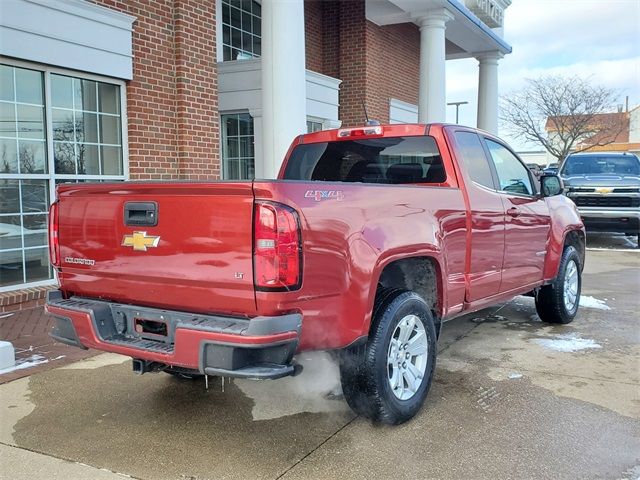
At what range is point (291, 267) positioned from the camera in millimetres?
2969

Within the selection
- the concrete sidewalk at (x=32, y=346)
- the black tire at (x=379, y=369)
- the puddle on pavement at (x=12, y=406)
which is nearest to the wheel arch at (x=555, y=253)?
the black tire at (x=379, y=369)

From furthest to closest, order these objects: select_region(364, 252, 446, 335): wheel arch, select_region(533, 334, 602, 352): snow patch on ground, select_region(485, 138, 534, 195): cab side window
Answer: select_region(533, 334, 602, 352): snow patch on ground, select_region(485, 138, 534, 195): cab side window, select_region(364, 252, 446, 335): wheel arch

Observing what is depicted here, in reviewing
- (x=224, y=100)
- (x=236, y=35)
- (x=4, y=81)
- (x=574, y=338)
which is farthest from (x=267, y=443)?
(x=236, y=35)

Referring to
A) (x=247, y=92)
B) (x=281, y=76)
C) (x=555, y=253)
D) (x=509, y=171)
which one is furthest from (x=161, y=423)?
(x=247, y=92)

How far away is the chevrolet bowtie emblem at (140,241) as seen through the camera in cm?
327

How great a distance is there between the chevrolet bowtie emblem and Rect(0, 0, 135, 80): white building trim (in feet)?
12.5

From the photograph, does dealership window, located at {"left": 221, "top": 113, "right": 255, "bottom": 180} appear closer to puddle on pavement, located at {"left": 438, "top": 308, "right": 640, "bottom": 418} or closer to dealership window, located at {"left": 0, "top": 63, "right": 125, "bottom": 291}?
dealership window, located at {"left": 0, "top": 63, "right": 125, "bottom": 291}

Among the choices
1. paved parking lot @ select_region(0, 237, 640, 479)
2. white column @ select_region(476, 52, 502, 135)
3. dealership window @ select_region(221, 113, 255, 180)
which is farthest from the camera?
white column @ select_region(476, 52, 502, 135)

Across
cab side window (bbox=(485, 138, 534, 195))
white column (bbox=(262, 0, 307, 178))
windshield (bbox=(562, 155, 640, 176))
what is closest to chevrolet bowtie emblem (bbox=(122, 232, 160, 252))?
cab side window (bbox=(485, 138, 534, 195))

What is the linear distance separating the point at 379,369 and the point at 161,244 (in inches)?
55.6

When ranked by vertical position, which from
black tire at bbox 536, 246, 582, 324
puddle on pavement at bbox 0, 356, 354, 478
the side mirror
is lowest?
puddle on pavement at bbox 0, 356, 354, 478

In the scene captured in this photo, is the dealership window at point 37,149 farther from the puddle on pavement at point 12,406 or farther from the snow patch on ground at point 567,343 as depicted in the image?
the snow patch on ground at point 567,343

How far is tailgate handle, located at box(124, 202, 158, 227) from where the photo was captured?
129 inches

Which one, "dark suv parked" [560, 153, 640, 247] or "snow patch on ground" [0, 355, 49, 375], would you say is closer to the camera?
"snow patch on ground" [0, 355, 49, 375]
